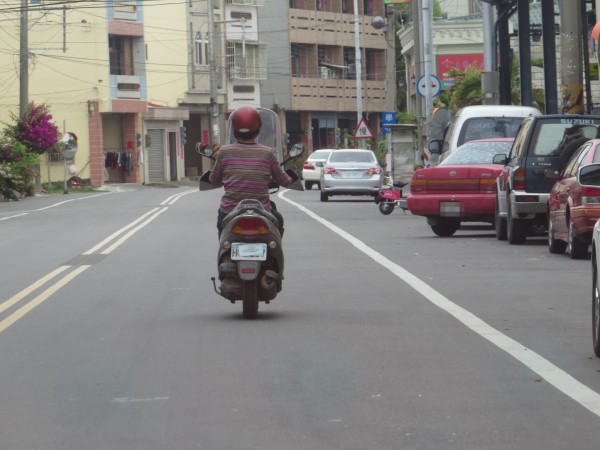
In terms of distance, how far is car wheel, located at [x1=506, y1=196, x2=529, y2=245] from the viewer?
21.3 metres

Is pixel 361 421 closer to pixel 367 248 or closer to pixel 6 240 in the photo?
pixel 367 248

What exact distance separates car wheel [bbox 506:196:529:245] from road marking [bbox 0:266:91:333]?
6221 mm

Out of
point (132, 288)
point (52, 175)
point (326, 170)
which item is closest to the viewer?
point (132, 288)

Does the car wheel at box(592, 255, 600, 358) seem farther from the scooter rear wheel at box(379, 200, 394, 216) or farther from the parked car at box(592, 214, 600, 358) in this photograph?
the scooter rear wheel at box(379, 200, 394, 216)

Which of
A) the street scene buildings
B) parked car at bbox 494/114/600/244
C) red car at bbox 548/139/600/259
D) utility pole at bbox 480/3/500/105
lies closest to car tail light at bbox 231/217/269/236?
red car at bbox 548/139/600/259

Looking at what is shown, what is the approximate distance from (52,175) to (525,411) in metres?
63.9

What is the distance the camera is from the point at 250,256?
12039mm

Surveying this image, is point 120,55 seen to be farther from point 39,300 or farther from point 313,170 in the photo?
point 39,300

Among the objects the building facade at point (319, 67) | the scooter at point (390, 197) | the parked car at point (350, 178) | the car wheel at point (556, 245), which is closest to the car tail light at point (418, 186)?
the car wheel at point (556, 245)

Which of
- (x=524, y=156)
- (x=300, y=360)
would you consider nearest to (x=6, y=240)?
(x=524, y=156)

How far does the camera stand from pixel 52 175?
70312 millimetres

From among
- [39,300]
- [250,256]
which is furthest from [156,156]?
[250,256]

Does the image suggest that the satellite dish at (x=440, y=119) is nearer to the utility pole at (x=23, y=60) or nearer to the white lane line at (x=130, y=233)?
the white lane line at (x=130, y=233)

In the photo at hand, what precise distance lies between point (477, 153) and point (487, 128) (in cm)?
378
